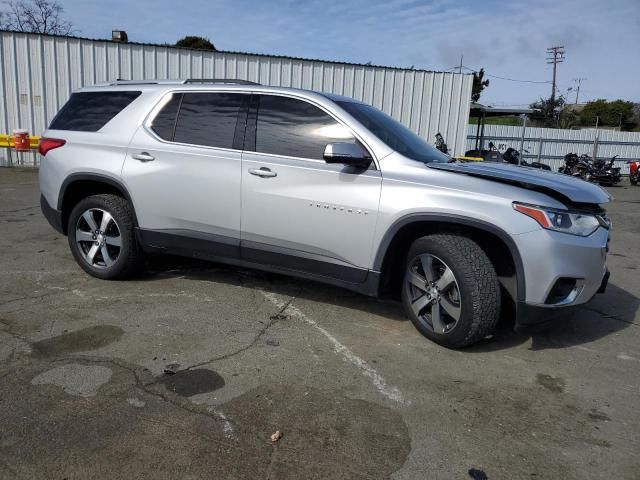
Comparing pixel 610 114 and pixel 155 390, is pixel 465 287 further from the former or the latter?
pixel 610 114

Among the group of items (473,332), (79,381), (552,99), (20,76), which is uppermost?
(552,99)

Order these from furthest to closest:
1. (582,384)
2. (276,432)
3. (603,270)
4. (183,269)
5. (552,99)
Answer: (552,99) < (183,269) < (603,270) < (582,384) < (276,432)

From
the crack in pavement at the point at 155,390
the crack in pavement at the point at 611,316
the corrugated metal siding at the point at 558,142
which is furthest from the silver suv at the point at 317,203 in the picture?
the corrugated metal siding at the point at 558,142

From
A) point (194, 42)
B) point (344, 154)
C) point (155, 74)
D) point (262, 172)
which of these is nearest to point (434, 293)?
point (344, 154)

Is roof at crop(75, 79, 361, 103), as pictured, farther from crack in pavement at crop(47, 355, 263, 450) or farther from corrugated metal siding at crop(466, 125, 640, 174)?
corrugated metal siding at crop(466, 125, 640, 174)

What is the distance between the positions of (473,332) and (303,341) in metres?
1.21

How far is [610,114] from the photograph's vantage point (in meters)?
59.3

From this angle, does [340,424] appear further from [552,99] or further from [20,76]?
[552,99]

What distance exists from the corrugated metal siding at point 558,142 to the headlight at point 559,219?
19.7 meters

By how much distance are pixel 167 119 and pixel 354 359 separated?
2711 millimetres

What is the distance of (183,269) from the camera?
5.54m

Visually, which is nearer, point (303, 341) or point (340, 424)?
point (340, 424)

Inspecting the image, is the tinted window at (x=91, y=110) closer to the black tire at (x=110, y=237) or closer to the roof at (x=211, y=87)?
the roof at (x=211, y=87)

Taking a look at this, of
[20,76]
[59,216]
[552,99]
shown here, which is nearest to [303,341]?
[59,216]
